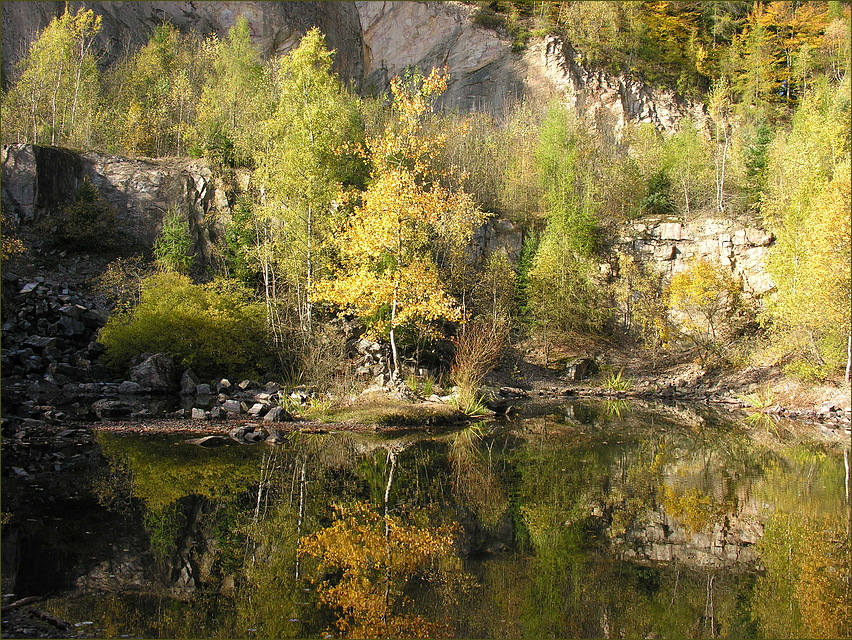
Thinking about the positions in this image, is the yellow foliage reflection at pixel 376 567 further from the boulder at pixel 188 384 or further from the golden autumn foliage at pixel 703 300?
the golden autumn foliage at pixel 703 300

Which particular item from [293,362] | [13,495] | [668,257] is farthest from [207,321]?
[668,257]

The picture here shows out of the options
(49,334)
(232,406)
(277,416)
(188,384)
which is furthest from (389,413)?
(49,334)

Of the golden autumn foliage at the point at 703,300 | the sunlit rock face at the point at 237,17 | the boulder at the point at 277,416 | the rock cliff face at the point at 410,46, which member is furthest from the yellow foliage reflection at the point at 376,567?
the sunlit rock face at the point at 237,17

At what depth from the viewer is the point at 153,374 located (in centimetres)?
1773

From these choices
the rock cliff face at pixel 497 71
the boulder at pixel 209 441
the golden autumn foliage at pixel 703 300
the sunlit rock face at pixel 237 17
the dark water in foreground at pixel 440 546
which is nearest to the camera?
the dark water in foreground at pixel 440 546

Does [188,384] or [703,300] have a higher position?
[703,300]

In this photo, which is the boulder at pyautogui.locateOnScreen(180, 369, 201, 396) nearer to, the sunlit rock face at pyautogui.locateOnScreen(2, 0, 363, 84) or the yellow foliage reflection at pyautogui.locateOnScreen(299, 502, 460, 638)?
the yellow foliage reflection at pyautogui.locateOnScreen(299, 502, 460, 638)

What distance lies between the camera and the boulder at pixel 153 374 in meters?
17.7

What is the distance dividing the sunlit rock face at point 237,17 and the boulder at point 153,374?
34.2 m

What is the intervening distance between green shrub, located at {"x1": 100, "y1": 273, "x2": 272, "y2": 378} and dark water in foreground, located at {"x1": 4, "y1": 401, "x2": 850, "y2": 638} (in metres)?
7.28

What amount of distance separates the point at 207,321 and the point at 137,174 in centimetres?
1404

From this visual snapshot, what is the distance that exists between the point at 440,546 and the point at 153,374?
13508 millimetres

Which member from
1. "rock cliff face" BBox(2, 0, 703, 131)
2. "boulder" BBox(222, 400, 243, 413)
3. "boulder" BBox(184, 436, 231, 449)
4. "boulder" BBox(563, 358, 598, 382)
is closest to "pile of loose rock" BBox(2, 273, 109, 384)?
"boulder" BBox(222, 400, 243, 413)

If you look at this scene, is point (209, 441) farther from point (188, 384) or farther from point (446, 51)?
point (446, 51)
